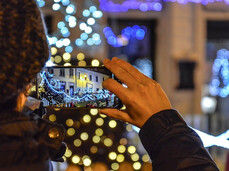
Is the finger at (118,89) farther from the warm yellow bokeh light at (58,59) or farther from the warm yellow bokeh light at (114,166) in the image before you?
the warm yellow bokeh light at (114,166)

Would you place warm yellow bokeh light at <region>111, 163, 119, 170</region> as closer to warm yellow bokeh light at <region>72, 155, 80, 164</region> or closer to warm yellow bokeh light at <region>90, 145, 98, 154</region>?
warm yellow bokeh light at <region>90, 145, 98, 154</region>

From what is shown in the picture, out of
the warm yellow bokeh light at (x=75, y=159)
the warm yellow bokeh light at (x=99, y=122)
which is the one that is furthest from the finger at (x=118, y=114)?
the warm yellow bokeh light at (x=99, y=122)

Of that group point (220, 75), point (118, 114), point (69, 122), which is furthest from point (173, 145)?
point (220, 75)

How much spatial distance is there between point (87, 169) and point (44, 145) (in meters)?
1.04

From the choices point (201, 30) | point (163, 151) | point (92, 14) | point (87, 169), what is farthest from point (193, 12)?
point (163, 151)

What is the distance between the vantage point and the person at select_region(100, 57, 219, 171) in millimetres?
698

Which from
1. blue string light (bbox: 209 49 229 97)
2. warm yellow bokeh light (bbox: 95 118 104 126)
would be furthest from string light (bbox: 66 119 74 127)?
blue string light (bbox: 209 49 229 97)

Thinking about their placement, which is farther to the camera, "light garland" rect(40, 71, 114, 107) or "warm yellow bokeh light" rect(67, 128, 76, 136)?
"warm yellow bokeh light" rect(67, 128, 76, 136)

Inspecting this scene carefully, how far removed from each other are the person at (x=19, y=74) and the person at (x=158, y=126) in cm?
19

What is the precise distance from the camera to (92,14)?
2303 millimetres

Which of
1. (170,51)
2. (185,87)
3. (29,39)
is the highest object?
(29,39)

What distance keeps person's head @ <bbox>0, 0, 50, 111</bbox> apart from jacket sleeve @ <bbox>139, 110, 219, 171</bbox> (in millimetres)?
269

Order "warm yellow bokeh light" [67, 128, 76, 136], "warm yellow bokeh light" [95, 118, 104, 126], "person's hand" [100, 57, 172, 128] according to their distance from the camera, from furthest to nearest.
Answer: "warm yellow bokeh light" [95, 118, 104, 126] → "warm yellow bokeh light" [67, 128, 76, 136] → "person's hand" [100, 57, 172, 128]

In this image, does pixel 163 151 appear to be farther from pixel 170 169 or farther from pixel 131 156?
pixel 131 156
